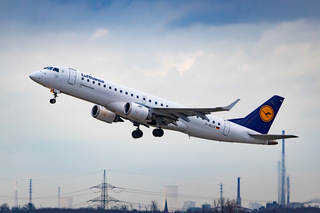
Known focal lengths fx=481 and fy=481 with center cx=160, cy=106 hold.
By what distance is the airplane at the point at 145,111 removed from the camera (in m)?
43.8

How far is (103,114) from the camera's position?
164 feet

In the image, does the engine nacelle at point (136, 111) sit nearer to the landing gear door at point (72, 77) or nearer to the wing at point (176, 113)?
the wing at point (176, 113)

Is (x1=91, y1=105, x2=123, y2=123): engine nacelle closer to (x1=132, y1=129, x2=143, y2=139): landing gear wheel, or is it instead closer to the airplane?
the airplane

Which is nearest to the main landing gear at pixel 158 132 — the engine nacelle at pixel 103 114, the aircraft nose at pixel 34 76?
the engine nacelle at pixel 103 114

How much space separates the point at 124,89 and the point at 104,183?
99.5 feet

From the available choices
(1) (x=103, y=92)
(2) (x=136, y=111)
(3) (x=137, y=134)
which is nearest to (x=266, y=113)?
(3) (x=137, y=134)

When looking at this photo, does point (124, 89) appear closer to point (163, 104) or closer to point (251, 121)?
point (163, 104)

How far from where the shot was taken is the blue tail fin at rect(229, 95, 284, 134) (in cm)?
5528

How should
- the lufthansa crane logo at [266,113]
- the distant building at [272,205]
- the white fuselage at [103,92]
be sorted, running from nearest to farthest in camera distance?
the white fuselage at [103,92], the lufthansa crane logo at [266,113], the distant building at [272,205]

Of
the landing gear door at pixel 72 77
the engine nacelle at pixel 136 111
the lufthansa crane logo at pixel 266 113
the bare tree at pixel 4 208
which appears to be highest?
the landing gear door at pixel 72 77

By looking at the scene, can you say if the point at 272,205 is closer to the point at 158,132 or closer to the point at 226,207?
the point at 226,207

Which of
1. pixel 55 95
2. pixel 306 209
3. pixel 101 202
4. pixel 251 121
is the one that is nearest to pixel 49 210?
pixel 101 202

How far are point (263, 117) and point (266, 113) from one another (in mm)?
779

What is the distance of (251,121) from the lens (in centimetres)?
5556
